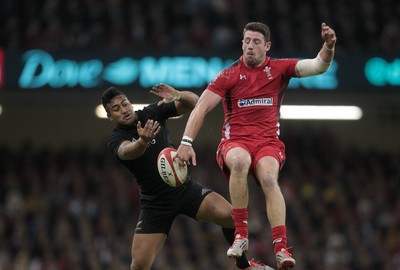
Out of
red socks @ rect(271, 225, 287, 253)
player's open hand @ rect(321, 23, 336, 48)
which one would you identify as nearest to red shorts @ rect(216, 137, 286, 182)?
red socks @ rect(271, 225, 287, 253)

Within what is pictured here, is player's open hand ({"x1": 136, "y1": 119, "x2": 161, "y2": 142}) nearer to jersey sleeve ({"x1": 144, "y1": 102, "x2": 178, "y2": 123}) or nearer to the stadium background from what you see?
jersey sleeve ({"x1": 144, "y1": 102, "x2": 178, "y2": 123})

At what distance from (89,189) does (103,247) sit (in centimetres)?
208

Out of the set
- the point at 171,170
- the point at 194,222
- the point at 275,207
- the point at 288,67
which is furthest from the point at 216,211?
the point at 194,222

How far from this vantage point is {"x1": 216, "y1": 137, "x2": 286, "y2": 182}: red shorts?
31.1ft

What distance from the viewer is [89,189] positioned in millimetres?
20359

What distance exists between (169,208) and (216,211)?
1.86ft

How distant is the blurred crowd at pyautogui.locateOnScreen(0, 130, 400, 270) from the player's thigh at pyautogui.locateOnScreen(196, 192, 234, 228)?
24.2ft

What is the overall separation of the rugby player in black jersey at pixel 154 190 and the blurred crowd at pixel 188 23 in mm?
8920

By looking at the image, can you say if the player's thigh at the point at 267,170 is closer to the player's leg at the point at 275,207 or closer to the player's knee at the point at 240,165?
the player's leg at the point at 275,207

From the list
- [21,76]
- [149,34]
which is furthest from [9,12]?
[149,34]

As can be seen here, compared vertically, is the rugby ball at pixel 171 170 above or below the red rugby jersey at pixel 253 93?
below

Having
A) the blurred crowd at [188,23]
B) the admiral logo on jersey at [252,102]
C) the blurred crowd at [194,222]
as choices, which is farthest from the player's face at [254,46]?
the blurred crowd at [188,23]

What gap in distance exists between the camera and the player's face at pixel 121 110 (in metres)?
10.3

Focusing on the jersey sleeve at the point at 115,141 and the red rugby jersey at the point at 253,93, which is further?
the jersey sleeve at the point at 115,141
